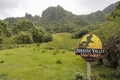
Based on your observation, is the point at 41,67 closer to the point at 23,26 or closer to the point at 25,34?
the point at 25,34

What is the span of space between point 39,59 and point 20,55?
3718 millimetres

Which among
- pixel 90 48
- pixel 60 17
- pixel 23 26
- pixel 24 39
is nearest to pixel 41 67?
pixel 90 48

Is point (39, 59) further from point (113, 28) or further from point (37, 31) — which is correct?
point (37, 31)

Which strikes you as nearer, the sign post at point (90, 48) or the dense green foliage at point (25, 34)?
the sign post at point (90, 48)

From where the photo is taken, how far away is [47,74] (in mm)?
25719

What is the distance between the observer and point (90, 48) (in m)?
12.6

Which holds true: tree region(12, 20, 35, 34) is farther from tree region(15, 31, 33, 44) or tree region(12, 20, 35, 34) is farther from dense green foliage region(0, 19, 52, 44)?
tree region(15, 31, 33, 44)

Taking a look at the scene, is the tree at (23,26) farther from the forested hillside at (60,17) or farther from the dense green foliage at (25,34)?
the forested hillside at (60,17)

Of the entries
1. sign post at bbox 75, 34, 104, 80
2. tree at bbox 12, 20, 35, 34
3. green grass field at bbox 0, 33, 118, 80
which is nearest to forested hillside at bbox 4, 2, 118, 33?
tree at bbox 12, 20, 35, 34

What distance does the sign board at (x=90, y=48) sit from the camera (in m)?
12.7

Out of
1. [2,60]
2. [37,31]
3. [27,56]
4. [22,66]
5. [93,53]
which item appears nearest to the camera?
[93,53]

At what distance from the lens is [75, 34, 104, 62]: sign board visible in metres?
12.7

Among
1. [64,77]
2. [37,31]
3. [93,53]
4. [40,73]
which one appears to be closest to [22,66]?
[40,73]

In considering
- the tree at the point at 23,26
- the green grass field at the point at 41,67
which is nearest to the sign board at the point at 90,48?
the green grass field at the point at 41,67
